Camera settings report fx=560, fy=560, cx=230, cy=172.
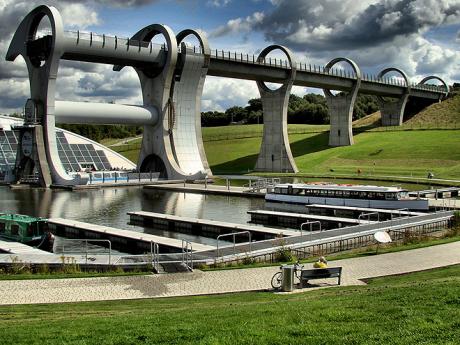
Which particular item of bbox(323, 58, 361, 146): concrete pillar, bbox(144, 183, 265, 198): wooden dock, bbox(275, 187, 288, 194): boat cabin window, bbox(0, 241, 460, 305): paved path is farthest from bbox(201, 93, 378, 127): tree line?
bbox(0, 241, 460, 305): paved path

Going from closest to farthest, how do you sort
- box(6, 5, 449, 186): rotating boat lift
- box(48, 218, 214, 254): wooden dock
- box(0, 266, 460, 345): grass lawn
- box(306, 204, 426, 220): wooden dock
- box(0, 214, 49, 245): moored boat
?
1. box(0, 266, 460, 345): grass lawn
2. box(48, 218, 214, 254): wooden dock
3. box(0, 214, 49, 245): moored boat
4. box(306, 204, 426, 220): wooden dock
5. box(6, 5, 449, 186): rotating boat lift

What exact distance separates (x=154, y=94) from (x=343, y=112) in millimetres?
40124

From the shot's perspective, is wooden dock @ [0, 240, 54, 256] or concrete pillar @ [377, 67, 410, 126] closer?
wooden dock @ [0, 240, 54, 256]

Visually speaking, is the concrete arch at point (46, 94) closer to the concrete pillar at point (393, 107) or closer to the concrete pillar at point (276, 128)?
the concrete pillar at point (276, 128)

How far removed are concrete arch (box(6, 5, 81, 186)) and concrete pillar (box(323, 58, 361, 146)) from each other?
48551 millimetres

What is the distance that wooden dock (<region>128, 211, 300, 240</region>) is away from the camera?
2830cm

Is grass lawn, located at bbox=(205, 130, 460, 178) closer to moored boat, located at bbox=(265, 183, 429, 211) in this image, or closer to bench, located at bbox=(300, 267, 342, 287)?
moored boat, located at bbox=(265, 183, 429, 211)

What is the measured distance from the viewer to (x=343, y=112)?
9312cm

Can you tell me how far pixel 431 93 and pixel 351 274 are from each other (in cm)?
10375

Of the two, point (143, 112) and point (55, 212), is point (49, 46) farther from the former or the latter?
point (55, 212)

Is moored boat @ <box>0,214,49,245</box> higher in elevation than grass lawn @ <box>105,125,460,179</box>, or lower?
lower

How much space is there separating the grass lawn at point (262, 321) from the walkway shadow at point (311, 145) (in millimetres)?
75869

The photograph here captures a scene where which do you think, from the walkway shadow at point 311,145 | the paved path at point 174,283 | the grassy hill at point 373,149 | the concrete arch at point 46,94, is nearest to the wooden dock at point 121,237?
the paved path at point 174,283

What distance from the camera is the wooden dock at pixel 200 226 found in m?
28.3
